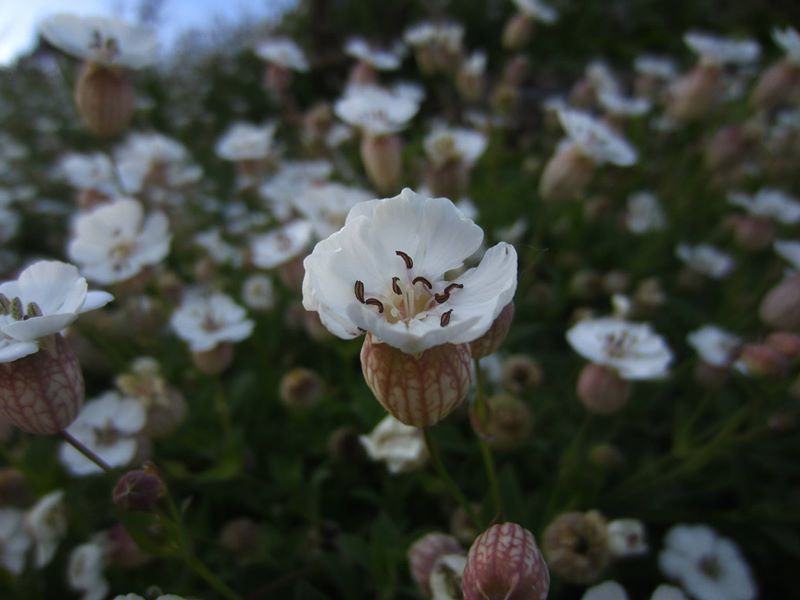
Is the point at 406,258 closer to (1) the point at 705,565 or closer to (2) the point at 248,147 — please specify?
(1) the point at 705,565

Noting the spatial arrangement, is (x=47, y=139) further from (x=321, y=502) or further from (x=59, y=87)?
(x=321, y=502)

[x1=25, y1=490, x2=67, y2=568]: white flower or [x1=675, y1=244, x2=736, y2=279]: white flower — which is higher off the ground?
[x1=25, y1=490, x2=67, y2=568]: white flower

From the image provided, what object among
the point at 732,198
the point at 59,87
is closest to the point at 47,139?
the point at 59,87

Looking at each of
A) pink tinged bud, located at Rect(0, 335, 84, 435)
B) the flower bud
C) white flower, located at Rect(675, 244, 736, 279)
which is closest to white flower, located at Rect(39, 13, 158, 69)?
the flower bud

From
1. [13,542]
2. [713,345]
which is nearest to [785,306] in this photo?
[713,345]

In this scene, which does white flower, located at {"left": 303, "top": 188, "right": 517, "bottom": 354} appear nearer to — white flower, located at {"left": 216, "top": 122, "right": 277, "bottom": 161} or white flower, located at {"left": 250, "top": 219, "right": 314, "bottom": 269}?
white flower, located at {"left": 250, "top": 219, "right": 314, "bottom": 269}

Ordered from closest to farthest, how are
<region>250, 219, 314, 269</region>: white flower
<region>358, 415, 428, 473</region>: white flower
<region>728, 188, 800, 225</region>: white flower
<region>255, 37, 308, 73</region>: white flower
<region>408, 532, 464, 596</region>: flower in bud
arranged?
<region>408, 532, 464, 596</region>: flower in bud
<region>358, 415, 428, 473</region>: white flower
<region>250, 219, 314, 269</region>: white flower
<region>728, 188, 800, 225</region>: white flower
<region>255, 37, 308, 73</region>: white flower

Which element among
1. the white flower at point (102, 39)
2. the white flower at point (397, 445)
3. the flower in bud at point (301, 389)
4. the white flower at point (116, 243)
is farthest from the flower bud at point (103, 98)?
the white flower at point (397, 445)
